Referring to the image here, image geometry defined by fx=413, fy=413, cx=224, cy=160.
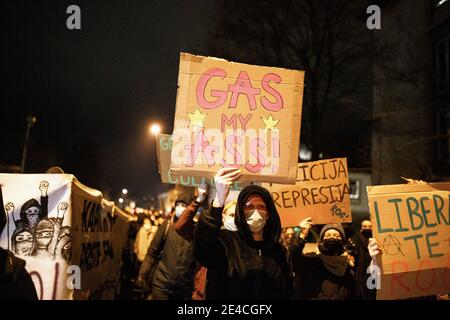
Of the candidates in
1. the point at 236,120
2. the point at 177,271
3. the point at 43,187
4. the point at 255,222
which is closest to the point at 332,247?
the point at 177,271

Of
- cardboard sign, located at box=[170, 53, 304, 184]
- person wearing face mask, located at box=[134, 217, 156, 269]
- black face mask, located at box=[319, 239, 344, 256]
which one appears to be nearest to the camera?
cardboard sign, located at box=[170, 53, 304, 184]

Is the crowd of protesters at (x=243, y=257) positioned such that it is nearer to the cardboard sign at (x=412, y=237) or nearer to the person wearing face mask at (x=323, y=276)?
the person wearing face mask at (x=323, y=276)

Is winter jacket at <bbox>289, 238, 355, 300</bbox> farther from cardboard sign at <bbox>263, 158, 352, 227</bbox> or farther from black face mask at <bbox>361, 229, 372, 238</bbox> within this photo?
black face mask at <bbox>361, 229, 372, 238</bbox>

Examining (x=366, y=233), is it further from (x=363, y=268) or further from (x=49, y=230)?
(x=49, y=230)

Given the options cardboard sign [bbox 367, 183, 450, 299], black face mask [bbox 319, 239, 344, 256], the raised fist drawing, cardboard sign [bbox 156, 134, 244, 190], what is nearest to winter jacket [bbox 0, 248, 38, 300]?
the raised fist drawing

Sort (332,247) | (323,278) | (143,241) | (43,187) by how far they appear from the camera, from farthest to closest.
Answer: (143,241) → (332,247) → (323,278) → (43,187)

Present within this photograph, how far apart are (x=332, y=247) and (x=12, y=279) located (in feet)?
10.5

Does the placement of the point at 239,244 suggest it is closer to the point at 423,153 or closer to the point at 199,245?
the point at 199,245

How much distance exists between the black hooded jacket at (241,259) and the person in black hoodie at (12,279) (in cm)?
116

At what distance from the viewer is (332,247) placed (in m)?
4.59

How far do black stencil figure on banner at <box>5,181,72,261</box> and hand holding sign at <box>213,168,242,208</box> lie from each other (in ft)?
5.81

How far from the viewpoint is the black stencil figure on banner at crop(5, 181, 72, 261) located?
11.8ft
